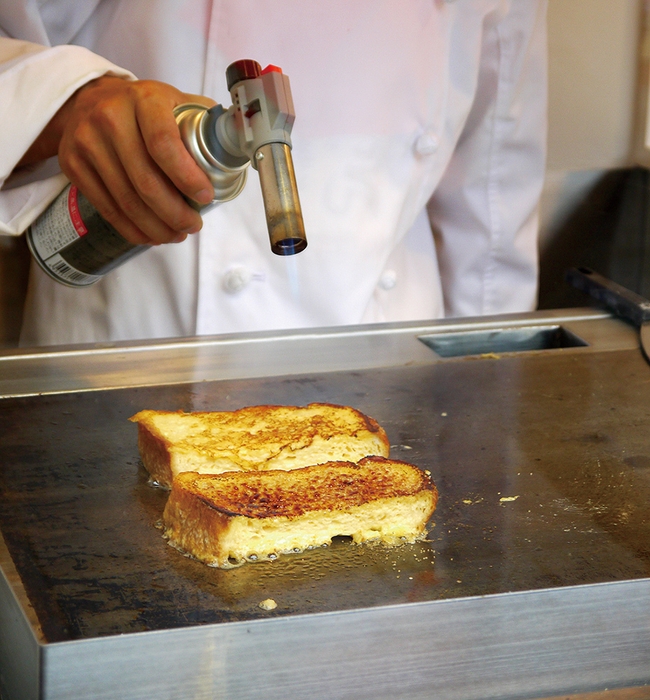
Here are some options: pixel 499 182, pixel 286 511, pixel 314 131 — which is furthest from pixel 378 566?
pixel 499 182

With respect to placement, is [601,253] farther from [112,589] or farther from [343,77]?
[112,589]

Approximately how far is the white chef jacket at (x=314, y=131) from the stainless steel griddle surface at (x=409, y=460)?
0.31 m

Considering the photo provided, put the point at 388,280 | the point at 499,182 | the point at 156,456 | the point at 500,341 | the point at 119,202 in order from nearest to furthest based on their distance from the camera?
the point at 156,456 < the point at 119,202 < the point at 500,341 < the point at 388,280 < the point at 499,182

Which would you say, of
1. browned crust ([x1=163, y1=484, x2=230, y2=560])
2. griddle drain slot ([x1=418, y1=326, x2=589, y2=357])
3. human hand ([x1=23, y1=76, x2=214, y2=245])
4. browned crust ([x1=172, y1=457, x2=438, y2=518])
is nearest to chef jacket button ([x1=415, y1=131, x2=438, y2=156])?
griddle drain slot ([x1=418, y1=326, x2=589, y2=357])

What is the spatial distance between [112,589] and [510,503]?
32 cm

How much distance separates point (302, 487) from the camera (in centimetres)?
70

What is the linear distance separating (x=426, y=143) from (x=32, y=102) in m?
0.57

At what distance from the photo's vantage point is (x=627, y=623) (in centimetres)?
59

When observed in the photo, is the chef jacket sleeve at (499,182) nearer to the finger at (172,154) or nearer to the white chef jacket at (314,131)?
the white chef jacket at (314,131)

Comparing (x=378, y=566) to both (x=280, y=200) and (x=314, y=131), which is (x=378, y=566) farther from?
(x=314, y=131)

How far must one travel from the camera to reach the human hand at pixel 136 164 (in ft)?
2.60

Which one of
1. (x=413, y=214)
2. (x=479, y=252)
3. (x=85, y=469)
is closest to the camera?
(x=85, y=469)

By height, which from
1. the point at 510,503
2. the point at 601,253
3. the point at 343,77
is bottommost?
the point at 601,253

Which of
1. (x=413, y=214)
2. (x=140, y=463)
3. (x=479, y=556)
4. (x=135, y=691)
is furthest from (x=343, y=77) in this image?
(x=135, y=691)
